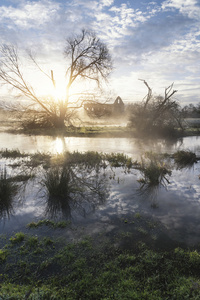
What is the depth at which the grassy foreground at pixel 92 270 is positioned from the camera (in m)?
2.88

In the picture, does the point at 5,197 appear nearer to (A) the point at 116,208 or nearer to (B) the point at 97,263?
(A) the point at 116,208

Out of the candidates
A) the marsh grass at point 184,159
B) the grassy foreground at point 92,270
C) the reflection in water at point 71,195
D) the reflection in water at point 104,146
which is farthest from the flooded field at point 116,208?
the reflection in water at point 104,146

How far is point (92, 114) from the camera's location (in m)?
25.2

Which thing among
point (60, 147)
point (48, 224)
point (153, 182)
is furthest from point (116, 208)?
point (60, 147)

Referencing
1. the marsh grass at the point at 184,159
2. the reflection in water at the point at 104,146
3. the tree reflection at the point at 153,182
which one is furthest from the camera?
the reflection in water at the point at 104,146

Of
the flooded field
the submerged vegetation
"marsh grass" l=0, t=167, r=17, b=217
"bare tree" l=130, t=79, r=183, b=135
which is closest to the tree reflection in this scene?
the flooded field

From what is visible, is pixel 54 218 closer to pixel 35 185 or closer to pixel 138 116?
pixel 35 185

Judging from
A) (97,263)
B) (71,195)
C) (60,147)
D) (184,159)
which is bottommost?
(97,263)

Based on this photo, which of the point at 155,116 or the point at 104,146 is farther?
the point at 155,116

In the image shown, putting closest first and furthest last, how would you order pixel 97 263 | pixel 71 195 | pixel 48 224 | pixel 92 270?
pixel 92 270, pixel 97 263, pixel 48 224, pixel 71 195

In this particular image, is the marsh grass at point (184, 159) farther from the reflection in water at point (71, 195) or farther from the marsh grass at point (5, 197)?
the marsh grass at point (5, 197)

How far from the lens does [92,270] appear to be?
334cm

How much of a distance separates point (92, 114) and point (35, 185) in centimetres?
1869

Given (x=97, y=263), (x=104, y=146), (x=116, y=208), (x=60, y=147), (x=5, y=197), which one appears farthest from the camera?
(x=104, y=146)
